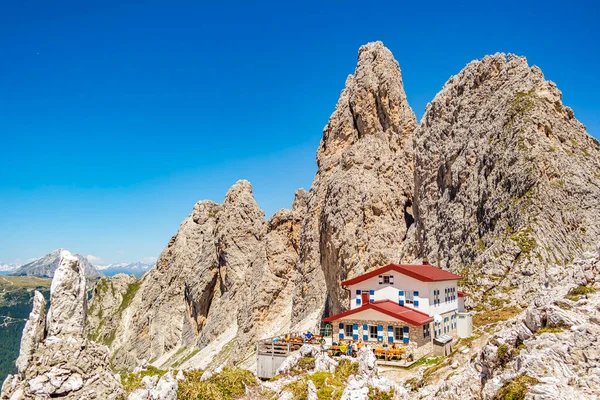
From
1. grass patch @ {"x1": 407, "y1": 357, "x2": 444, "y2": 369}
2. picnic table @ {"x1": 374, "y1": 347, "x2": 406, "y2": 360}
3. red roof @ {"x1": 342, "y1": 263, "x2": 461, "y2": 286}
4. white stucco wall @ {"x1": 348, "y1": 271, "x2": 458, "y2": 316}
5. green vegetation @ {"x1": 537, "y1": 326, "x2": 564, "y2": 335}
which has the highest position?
red roof @ {"x1": 342, "y1": 263, "x2": 461, "y2": 286}

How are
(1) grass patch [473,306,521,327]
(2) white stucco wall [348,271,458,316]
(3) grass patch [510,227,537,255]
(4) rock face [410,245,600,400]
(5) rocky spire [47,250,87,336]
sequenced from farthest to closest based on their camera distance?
(3) grass patch [510,227,537,255], (1) grass patch [473,306,521,327], (2) white stucco wall [348,271,458,316], (5) rocky spire [47,250,87,336], (4) rock face [410,245,600,400]

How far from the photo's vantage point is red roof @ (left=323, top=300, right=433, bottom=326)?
105 feet

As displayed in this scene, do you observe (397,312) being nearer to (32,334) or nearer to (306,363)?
(306,363)

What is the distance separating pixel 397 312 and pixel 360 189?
4485 cm

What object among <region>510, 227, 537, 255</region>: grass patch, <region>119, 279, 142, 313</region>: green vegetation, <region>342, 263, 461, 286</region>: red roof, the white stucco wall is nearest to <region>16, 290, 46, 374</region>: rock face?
<region>342, 263, 461, 286</region>: red roof

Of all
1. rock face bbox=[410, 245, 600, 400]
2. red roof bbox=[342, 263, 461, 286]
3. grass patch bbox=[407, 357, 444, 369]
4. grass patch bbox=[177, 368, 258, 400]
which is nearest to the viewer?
rock face bbox=[410, 245, 600, 400]

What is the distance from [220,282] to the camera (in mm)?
115875

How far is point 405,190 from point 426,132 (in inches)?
381

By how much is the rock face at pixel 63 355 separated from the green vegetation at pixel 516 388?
45.2ft

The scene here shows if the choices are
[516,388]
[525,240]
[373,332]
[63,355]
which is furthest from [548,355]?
[525,240]

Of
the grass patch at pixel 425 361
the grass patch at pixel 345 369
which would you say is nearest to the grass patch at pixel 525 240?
the grass patch at pixel 425 361

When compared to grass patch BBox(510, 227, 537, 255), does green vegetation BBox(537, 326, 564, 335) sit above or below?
below

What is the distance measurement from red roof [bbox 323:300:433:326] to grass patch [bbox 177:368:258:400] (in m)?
11.8

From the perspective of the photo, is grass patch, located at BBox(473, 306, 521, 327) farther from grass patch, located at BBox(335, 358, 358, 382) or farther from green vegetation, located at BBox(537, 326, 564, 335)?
green vegetation, located at BBox(537, 326, 564, 335)
